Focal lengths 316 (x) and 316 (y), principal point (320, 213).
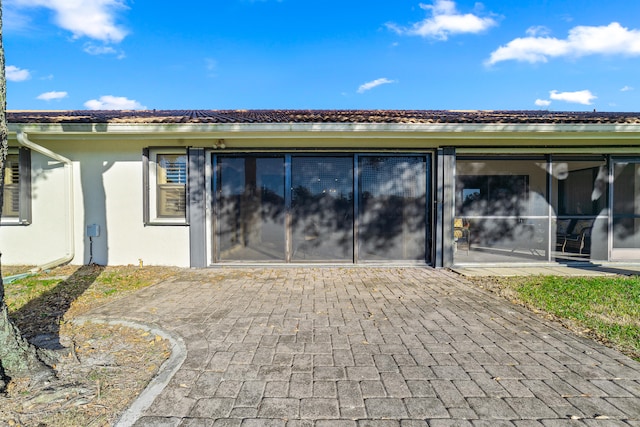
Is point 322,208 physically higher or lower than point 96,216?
higher

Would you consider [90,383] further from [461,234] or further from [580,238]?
[580,238]

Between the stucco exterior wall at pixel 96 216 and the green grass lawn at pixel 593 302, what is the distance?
638cm

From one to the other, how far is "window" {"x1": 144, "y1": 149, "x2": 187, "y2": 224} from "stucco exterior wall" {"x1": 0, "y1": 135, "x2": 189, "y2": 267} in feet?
0.79

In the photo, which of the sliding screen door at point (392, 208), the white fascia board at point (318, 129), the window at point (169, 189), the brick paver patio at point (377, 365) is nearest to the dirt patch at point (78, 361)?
the brick paver patio at point (377, 365)

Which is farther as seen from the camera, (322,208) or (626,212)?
Result: (626,212)

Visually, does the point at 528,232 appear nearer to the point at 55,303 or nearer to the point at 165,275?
the point at 165,275

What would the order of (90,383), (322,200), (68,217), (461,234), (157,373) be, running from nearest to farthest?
1. (90,383)
2. (157,373)
3. (68,217)
4. (322,200)
5. (461,234)

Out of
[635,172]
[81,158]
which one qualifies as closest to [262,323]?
[81,158]

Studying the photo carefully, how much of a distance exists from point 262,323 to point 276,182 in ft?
12.2

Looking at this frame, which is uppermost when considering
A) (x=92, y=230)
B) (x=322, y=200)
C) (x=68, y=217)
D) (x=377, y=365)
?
(x=322, y=200)

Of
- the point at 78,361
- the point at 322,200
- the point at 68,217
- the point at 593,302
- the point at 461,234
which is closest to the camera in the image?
the point at 78,361

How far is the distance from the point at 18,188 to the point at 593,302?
10.4 metres

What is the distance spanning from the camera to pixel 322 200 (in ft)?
22.3

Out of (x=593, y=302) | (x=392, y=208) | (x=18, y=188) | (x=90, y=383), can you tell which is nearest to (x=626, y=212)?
(x=593, y=302)
